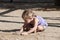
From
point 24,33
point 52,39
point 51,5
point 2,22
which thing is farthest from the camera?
point 51,5

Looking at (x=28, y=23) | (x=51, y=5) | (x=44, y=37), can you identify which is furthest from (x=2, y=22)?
(x=51, y=5)

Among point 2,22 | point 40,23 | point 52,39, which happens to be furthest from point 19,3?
point 52,39

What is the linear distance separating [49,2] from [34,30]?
5.60 meters

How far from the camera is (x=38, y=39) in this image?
442cm

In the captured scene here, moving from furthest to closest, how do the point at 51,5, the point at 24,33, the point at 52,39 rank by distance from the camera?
the point at 51,5 → the point at 24,33 → the point at 52,39

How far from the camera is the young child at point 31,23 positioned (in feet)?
15.4

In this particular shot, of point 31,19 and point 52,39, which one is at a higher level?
point 31,19

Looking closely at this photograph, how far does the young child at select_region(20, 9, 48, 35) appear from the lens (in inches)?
184

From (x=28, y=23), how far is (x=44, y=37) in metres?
0.49

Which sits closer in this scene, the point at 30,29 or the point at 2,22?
the point at 30,29

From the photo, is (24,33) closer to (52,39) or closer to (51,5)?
(52,39)

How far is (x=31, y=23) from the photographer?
4848 millimetres

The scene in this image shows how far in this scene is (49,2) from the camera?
33.8 feet

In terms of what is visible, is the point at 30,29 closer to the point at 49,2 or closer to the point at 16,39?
the point at 16,39
